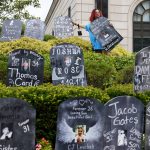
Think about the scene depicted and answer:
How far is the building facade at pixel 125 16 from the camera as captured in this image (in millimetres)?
25594

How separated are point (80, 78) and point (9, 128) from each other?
3.66m

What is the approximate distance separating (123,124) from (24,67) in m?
2.90

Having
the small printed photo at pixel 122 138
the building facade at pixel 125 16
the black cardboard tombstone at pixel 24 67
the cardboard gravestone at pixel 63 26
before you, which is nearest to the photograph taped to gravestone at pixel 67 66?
the black cardboard tombstone at pixel 24 67

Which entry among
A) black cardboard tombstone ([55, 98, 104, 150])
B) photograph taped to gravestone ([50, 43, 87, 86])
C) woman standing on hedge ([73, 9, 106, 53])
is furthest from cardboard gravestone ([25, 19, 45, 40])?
black cardboard tombstone ([55, 98, 104, 150])

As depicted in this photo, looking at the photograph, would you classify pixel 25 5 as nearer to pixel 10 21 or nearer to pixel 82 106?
pixel 10 21

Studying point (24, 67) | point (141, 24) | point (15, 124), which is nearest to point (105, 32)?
point (24, 67)

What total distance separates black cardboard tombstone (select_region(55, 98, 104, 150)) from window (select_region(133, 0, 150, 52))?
19.0 metres

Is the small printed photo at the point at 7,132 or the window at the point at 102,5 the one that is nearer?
the small printed photo at the point at 7,132

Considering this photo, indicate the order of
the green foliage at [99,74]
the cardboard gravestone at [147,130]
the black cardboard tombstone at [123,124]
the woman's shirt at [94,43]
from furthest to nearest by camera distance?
the woman's shirt at [94,43] → the green foliage at [99,74] → the cardboard gravestone at [147,130] → the black cardboard tombstone at [123,124]

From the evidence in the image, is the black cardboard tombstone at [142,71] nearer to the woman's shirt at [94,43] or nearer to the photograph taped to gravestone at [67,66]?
the photograph taped to gravestone at [67,66]

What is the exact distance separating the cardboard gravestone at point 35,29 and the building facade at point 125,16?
6934 mm

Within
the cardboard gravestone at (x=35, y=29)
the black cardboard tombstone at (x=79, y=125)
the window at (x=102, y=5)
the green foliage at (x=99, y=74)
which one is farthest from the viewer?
the window at (x=102, y=5)

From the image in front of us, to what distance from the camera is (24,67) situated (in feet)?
33.7

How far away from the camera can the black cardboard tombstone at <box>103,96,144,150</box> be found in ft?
26.1
